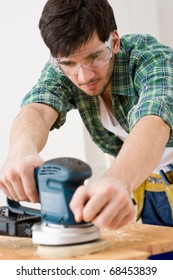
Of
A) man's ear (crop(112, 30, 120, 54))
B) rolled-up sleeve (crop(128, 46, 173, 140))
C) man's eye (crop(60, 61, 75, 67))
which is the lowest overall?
rolled-up sleeve (crop(128, 46, 173, 140))

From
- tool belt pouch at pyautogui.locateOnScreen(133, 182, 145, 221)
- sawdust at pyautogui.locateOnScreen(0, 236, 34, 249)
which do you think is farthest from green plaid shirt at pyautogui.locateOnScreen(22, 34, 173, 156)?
sawdust at pyautogui.locateOnScreen(0, 236, 34, 249)

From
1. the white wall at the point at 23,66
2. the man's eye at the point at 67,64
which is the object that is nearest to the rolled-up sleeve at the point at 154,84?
the man's eye at the point at 67,64

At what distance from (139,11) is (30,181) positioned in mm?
2542

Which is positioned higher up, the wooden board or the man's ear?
the man's ear

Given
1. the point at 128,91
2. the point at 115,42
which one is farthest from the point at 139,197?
the point at 115,42

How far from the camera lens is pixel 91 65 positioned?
1.69m

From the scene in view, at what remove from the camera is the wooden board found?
1132 mm

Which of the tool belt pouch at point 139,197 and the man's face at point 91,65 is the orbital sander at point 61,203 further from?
the tool belt pouch at point 139,197

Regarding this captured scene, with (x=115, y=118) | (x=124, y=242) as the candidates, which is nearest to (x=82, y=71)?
(x=115, y=118)

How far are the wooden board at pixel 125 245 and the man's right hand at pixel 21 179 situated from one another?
15cm

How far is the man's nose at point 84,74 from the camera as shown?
1687 millimetres

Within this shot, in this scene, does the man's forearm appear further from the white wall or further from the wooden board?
the white wall

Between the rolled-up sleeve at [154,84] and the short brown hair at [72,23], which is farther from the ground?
the short brown hair at [72,23]

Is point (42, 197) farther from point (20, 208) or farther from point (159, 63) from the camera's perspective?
point (159, 63)
